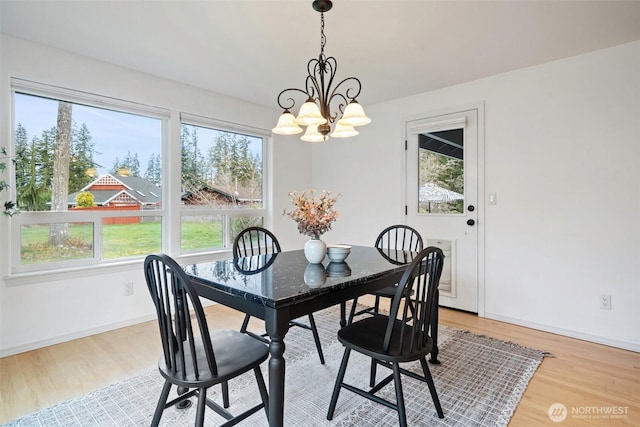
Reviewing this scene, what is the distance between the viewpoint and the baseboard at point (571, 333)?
2592 millimetres

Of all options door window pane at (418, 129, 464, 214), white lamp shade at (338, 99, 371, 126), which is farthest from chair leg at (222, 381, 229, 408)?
door window pane at (418, 129, 464, 214)

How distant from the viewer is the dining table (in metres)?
1.33

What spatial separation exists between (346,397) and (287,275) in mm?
827

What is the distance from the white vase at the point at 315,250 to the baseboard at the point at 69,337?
6.87 ft

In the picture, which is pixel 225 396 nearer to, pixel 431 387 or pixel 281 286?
pixel 281 286

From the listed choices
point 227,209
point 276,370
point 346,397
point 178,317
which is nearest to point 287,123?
point 178,317

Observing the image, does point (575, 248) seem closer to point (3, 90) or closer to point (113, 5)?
point (113, 5)

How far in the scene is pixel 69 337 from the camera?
107 inches

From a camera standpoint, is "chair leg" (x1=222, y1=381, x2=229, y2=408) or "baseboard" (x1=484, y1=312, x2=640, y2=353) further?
"baseboard" (x1=484, y1=312, x2=640, y2=353)

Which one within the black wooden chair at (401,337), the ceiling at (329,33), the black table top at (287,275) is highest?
the ceiling at (329,33)

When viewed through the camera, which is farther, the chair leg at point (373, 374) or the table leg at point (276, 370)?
the chair leg at point (373, 374)

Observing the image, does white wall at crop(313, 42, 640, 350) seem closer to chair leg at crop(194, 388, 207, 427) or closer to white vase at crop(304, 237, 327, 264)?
white vase at crop(304, 237, 327, 264)

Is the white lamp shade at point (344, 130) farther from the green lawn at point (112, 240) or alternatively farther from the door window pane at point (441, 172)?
the green lawn at point (112, 240)

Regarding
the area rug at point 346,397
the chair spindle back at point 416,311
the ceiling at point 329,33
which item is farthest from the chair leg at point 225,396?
the ceiling at point 329,33
